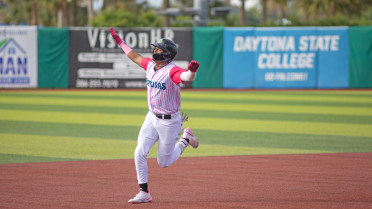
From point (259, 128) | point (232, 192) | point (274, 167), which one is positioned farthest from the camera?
point (259, 128)

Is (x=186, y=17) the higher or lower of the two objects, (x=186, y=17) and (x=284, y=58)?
the higher

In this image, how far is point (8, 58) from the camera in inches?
1029

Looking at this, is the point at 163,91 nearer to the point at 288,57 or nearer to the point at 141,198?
the point at 141,198

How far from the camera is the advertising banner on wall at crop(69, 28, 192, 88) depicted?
26.6m

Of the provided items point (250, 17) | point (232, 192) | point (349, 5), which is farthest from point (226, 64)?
point (250, 17)

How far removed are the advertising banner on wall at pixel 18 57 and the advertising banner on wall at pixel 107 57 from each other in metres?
1.68

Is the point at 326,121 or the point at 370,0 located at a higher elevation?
the point at 370,0

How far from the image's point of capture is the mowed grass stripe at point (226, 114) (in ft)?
52.9

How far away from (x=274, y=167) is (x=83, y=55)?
1854cm

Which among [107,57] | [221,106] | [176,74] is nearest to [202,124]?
[221,106]

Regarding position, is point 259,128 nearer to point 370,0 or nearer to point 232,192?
point 232,192

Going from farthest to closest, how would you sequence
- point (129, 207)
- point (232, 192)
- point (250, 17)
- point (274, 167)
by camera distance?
point (250, 17), point (274, 167), point (232, 192), point (129, 207)

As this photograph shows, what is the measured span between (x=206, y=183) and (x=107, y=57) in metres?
19.0

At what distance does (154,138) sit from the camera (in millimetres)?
7090
